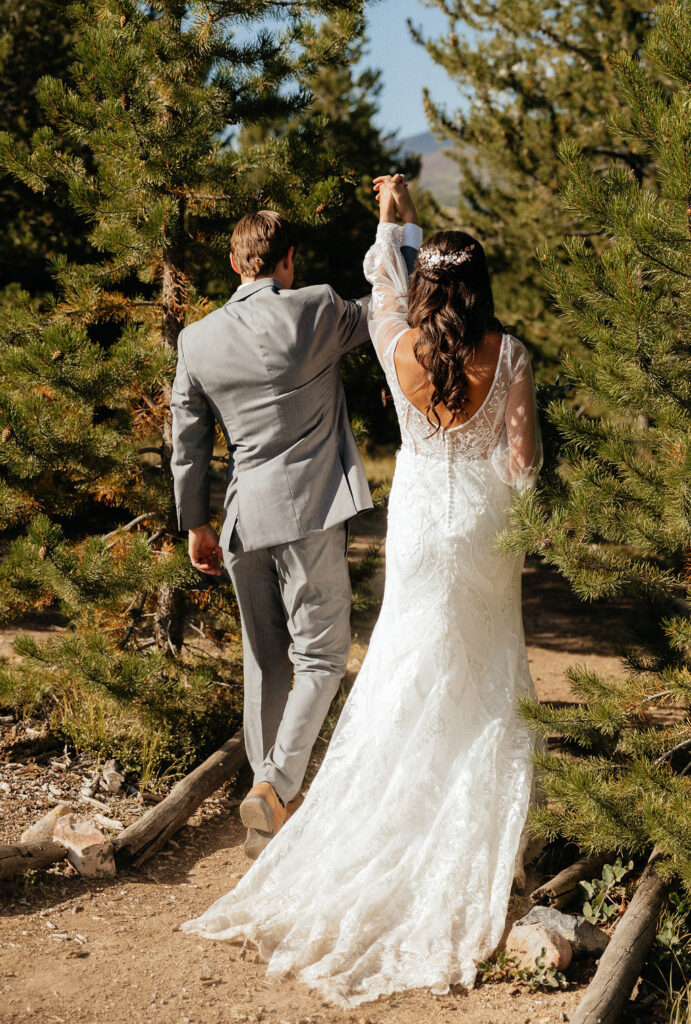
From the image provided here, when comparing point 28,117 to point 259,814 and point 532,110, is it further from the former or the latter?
point 259,814

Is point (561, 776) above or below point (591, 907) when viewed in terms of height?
above

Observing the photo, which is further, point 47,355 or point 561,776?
point 47,355

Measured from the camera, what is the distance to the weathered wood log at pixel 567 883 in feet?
10.2

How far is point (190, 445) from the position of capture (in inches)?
146

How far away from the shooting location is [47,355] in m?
3.98

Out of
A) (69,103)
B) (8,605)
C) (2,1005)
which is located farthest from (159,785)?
(69,103)

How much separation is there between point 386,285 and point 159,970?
248cm

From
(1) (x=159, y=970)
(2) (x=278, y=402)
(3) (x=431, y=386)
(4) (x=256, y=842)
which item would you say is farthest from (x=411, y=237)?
(1) (x=159, y=970)

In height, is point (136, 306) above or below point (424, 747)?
above

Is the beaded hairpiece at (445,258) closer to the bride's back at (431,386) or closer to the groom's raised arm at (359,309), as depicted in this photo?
the bride's back at (431,386)

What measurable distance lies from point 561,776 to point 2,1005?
181cm

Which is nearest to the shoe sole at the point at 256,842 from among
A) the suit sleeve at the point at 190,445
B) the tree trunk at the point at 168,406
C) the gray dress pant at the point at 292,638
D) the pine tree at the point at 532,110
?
the gray dress pant at the point at 292,638

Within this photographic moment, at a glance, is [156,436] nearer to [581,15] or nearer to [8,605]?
[8,605]

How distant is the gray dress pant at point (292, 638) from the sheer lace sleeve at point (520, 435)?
75 centimetres
